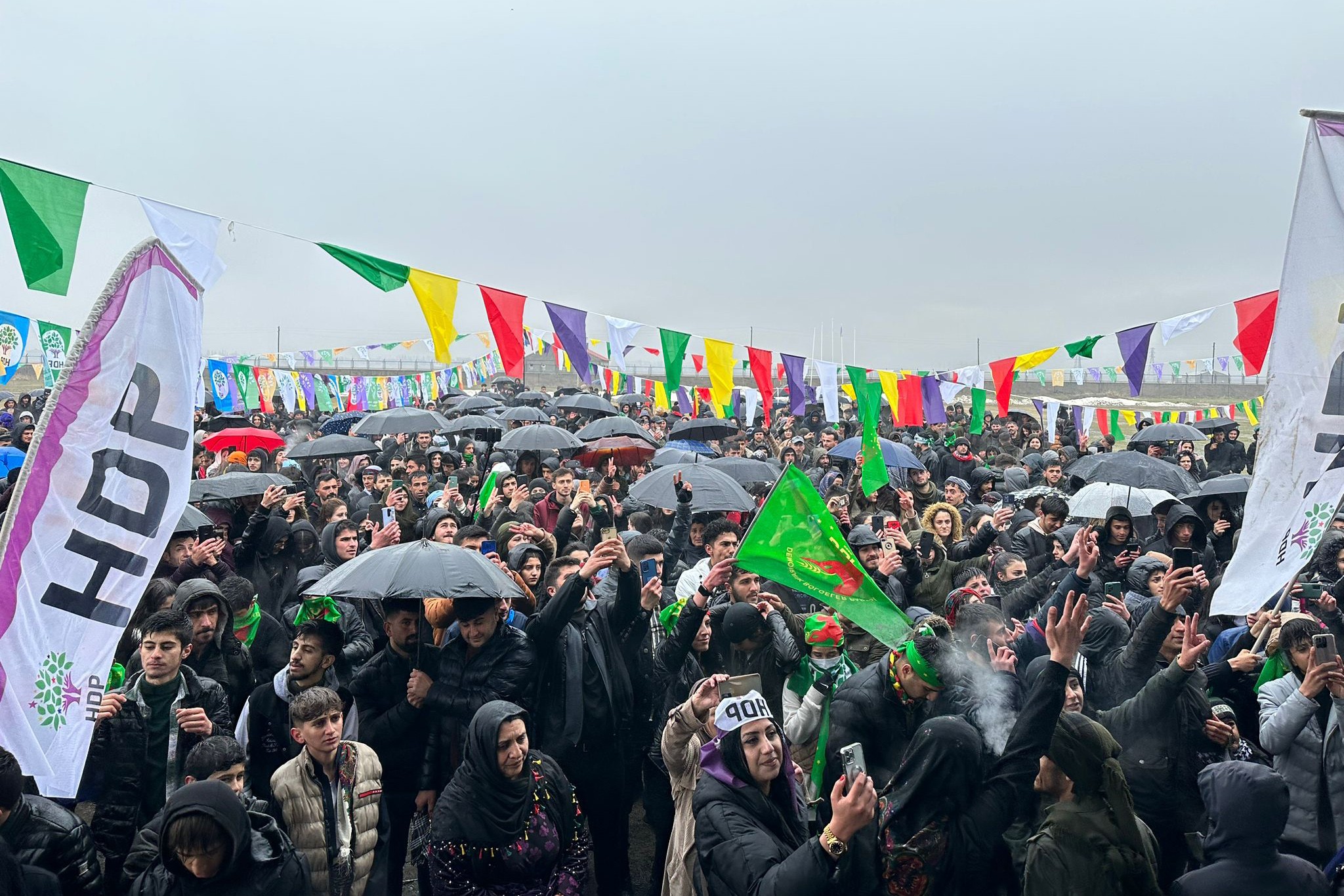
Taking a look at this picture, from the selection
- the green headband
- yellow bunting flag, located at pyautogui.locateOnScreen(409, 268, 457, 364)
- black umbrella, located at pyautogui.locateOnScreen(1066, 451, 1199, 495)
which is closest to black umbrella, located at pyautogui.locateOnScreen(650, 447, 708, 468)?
yellow bunting flag, located at pyautogui.locateOnScreen(409, 268, 457, 364)

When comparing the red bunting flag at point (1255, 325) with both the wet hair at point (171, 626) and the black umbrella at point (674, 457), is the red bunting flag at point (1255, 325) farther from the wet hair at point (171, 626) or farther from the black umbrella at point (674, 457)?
the wet hair at point (171, 626)

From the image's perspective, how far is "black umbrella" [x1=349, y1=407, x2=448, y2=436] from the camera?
13.1 m

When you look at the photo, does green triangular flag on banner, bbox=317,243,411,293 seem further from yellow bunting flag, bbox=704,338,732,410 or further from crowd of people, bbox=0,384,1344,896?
yellow bunting flag, bbox=704,338,732,410

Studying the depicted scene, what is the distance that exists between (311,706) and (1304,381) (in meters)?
4.19

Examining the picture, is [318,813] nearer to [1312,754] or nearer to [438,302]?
[1312,754]

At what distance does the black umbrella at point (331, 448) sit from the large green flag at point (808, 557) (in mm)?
8092

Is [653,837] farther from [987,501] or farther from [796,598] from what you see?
[987,501]

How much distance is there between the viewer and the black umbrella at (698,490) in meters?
7.91

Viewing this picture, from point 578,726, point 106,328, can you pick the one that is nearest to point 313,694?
point 578,726

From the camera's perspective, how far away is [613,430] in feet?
41.9

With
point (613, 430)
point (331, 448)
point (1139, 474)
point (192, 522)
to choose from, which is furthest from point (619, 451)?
point (192, 522)

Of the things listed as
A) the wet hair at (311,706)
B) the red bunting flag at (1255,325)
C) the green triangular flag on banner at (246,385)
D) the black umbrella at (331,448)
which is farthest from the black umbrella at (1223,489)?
the green triangular flag on banner at (246,385)

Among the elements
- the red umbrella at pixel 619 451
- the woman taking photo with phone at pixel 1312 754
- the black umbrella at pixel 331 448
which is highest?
the black umbrella at pixel 331 448

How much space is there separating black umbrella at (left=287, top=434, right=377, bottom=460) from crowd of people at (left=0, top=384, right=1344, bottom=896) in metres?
4.09
